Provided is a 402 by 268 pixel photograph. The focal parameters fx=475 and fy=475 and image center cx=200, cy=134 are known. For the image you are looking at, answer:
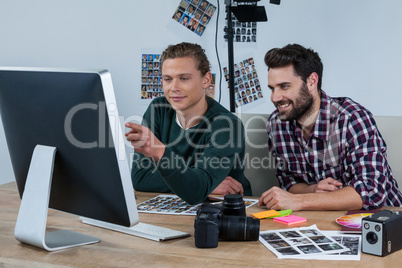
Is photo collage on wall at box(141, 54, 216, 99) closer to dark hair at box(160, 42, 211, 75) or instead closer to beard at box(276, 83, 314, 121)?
dark hair at box(160, 42, 211, 75)

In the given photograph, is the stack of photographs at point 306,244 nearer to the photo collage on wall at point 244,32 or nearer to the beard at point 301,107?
the beard at point 301,107

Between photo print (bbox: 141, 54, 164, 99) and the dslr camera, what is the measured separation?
2150mm

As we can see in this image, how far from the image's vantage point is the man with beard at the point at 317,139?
1732 mm

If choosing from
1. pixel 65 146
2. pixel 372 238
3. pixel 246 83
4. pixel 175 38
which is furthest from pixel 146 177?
pixel 175 38

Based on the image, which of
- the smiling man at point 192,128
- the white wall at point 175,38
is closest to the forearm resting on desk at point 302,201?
the smiling man at point 192,128

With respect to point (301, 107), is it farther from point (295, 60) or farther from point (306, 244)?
point (306, 244)

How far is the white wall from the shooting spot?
9.34ft

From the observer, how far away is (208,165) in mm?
1627

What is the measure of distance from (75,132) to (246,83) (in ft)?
7.21

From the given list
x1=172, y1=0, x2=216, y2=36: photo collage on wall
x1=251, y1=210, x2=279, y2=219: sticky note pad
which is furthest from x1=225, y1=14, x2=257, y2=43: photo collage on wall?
x1=251, y1=210, x2=279, y2=219: sticky note pad

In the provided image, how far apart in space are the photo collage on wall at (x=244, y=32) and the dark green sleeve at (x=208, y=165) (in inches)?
50.7

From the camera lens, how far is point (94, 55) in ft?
11.0

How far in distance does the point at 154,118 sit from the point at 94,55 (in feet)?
4.83

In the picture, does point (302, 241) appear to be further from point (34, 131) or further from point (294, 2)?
point (294, 2)
